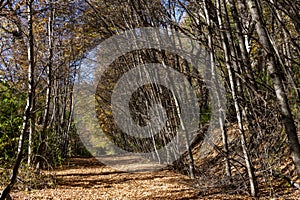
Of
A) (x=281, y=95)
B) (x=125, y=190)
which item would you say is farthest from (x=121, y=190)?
(x=281, y=95)

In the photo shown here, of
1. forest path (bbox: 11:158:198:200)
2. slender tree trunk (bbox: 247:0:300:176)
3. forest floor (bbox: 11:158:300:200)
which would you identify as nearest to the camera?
slender tree trunk (bbox: 247:0:300:176)

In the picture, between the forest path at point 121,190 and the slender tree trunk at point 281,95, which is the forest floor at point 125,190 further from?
the slender tree trunk at point 281,95

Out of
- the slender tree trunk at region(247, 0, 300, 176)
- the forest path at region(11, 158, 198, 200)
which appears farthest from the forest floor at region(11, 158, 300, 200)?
the slender tree trunk at region(247, 0, 300, 176)

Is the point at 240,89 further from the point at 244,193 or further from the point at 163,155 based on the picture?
the point at 163,155

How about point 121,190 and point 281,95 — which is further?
point 121,190

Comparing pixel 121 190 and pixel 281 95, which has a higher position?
pixel 281 95

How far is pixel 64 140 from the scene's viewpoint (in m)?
16.2

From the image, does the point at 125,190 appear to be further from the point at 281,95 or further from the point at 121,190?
the point at 281,95

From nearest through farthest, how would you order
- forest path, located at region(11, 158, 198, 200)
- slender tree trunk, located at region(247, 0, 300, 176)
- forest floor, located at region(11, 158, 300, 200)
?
1. slender tree trunk, located at region(247, 0, 300, 176)
2. forest floor, located at region(11, 158, 300, 200)
3. forest path, located at region(11, 158, 198, 200)

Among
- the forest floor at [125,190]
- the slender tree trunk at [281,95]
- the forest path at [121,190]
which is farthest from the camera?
the forest path at [121,190]

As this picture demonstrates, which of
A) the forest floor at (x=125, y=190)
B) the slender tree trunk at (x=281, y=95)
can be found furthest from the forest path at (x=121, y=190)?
the slender tree trunk at (x=281, y=95)

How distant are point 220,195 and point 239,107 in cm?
182

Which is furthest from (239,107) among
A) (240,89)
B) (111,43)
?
(111,43)

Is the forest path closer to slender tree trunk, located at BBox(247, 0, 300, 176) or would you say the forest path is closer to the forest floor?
the forest floor
